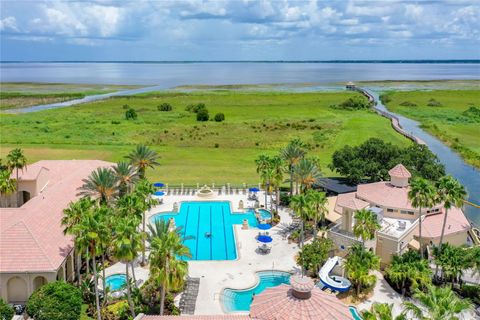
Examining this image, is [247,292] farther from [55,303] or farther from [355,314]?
[55,303]

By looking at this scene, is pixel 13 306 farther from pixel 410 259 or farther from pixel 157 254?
pixel 410 259

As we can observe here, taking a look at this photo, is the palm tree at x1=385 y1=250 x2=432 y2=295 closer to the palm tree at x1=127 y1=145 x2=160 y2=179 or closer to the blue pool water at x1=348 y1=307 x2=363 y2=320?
the blue pool water at x1=348 y1=307 x2=363 y2=320

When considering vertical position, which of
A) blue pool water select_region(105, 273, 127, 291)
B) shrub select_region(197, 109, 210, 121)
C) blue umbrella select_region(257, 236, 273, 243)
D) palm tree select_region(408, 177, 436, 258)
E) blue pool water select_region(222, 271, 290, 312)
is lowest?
blue pool water select_region(222, 271, 290, 312)

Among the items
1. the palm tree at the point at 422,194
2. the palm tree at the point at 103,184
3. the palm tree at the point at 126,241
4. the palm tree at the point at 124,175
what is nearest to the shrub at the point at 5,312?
the palm tree at the point at 126,241

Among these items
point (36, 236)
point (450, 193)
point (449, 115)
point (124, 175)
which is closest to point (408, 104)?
point (449, 115)

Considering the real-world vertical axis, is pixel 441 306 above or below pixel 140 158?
below

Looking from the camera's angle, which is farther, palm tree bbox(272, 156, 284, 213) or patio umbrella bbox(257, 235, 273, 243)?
palm tree bbox(272, 156, 284, 213)

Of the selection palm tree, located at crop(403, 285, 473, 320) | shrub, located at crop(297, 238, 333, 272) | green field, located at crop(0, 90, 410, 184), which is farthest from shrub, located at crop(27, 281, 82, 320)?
green field, located at crop(0, 90, 410, 184)
